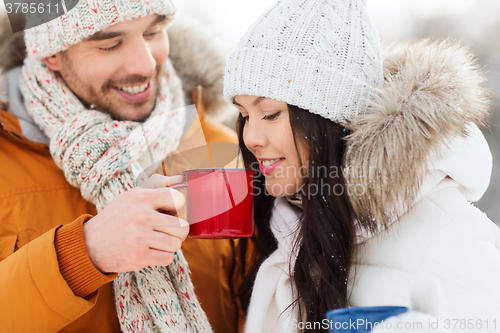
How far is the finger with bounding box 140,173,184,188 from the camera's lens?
4.39ft

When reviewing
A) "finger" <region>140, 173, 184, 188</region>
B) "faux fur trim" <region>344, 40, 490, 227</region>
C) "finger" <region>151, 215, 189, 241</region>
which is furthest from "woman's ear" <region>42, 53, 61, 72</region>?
"faux fur trim" <region>344, 40, 490, 227</region>

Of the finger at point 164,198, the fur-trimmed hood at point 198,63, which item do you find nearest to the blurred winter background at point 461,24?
the fur-trimmed hood at point 198,63

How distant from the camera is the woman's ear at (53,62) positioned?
1.69 m

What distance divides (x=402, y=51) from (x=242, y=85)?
Answer: 2.10 feet

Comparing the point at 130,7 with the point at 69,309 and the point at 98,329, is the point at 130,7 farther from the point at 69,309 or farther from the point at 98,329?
the point at 98,329

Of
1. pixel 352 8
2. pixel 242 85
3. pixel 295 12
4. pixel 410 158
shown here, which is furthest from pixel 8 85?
pixel 410 158

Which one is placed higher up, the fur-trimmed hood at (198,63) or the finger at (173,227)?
the fur-trimmed hood at (198,63)

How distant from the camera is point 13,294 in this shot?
117 centimetres

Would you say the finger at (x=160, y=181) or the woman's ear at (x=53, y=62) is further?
the woman's ear at (x=53, y=62)

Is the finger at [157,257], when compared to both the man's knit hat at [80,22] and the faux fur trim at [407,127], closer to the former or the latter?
the faux fur trim at [407,127]

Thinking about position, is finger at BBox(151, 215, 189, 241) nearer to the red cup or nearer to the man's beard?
the red cup

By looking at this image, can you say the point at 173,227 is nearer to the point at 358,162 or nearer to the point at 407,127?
the point at 358,162

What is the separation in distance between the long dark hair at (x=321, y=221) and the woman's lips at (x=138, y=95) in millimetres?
762

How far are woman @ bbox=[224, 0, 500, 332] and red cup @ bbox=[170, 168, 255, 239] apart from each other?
10.3 inches
